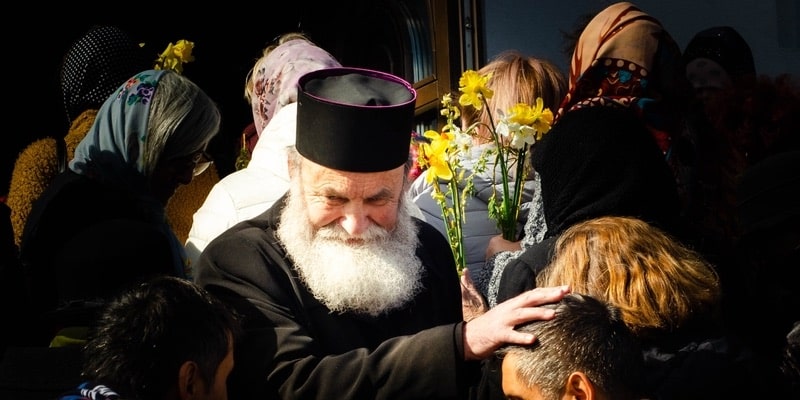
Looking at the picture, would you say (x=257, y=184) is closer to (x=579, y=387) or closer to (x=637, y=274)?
(x=637, y=274)

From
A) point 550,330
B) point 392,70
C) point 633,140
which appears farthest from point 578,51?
point 392,70

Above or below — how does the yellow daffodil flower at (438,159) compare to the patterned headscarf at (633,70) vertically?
below

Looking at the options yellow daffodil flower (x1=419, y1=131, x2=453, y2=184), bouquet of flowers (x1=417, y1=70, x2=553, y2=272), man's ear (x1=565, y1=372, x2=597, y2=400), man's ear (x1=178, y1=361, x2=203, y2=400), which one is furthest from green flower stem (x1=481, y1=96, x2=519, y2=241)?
man's ear (x1=178, y1=361, x2=203, y2=400)

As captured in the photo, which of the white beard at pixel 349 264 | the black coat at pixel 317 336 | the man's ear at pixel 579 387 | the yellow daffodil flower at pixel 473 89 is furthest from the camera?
the yellow daffodil flower at pixel 473 89

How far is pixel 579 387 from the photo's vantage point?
8.31 feet

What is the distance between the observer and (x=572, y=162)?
324 centimetres

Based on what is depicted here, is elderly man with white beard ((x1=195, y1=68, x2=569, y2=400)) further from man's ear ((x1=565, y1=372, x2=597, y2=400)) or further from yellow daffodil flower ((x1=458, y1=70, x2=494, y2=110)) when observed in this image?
yellow daffodil flower ((x1=458, y1=70, x2=494, y2=110))

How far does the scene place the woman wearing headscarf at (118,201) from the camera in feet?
10.3

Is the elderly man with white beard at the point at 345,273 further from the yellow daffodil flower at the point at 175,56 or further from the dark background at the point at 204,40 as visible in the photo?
the dark background at the point at 204,40

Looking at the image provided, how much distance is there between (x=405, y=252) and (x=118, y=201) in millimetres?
980

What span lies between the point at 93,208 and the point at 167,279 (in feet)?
2.62

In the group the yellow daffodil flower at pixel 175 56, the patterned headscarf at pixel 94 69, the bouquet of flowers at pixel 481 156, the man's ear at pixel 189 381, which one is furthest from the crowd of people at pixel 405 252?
the yellow daffodil flower at pixel 175 56

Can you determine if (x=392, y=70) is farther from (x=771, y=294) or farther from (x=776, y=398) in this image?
(x=776, y=398)

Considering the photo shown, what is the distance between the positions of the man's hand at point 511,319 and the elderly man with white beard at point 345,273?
0.05 m
